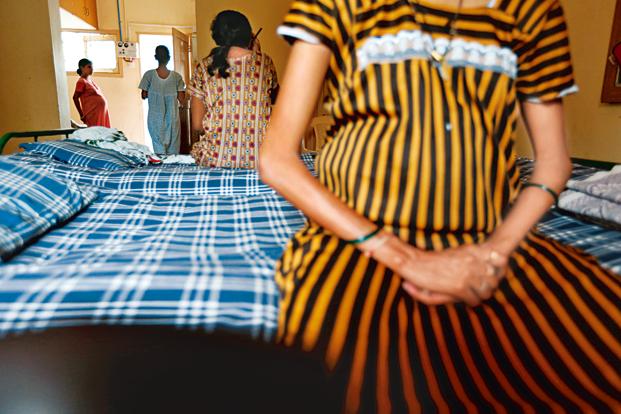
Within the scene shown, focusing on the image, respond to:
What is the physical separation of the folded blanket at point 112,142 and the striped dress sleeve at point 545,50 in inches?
89.2

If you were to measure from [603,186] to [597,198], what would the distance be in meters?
0.04

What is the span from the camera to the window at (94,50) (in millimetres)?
7750

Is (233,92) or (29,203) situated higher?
(233,92)

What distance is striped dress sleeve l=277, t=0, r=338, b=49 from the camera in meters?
0.69

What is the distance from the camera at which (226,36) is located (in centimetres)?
222

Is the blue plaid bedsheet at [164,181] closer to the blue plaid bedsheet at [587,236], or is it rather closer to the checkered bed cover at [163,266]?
the checkered bed cover at [163,266]

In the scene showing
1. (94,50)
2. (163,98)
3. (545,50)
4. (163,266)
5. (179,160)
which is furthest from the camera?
(94,50)

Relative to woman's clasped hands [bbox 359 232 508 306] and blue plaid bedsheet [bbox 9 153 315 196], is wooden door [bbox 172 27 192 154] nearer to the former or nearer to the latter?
blue plaid bedsheet [bbox 9 153 315 196]

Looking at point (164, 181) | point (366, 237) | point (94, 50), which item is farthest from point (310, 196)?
point (94, 50)

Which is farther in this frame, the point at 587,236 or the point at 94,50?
the point at 94,50

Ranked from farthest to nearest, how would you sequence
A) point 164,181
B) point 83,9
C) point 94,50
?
point 94,50 < point 83,9 < point 164,181

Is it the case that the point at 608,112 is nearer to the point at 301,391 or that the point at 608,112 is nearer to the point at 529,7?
the point at 529,7

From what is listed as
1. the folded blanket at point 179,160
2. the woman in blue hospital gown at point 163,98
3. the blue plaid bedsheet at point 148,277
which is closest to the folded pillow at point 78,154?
the folded blanket at point 179,160

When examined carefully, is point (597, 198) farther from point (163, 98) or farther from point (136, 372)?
point (163, 98)
